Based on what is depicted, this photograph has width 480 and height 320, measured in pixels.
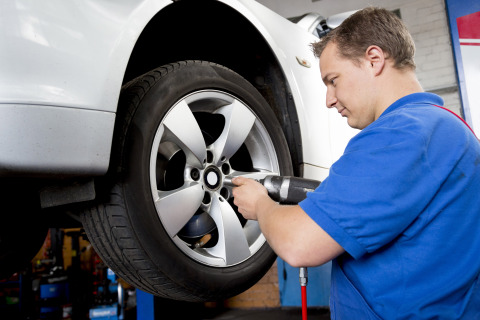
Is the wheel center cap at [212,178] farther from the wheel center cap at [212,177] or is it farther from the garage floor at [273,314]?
the garage floor at [273,314]

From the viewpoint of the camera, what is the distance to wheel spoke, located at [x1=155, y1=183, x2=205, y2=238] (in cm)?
100

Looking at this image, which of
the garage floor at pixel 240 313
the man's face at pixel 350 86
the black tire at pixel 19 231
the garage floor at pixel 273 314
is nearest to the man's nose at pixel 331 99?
the man's face at pixel 350 86

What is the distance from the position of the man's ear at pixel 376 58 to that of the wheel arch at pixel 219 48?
55 cm

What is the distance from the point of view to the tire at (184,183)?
94 centimetres

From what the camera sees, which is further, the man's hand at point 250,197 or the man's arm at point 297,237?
the man's hand at point 250,197

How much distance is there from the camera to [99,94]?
0.82 metres

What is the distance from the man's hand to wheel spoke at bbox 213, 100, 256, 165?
0.65 feet

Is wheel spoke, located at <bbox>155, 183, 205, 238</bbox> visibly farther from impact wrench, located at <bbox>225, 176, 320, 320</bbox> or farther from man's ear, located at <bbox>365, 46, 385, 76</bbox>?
man's ear, located at <bbox>365, 46, 385, 76</bbox>

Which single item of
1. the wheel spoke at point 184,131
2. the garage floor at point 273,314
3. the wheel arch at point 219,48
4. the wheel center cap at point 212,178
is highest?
the wheel arch at point 219,48

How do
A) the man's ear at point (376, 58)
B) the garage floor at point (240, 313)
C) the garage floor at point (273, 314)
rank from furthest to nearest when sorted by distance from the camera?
1. the garage floor at point (273, 314)
2. the garage floor at point (240, 313)
3. the man's ear at point (376, 58)

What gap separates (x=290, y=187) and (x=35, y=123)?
2.02 feet

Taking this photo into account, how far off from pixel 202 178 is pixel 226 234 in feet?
0.60

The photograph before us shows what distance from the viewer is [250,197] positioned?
3.18 feet

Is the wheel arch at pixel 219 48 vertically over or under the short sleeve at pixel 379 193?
over
